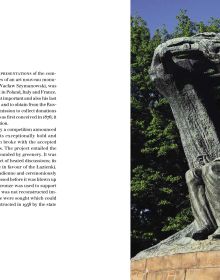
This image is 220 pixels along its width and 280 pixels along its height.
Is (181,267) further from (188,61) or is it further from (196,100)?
(188,61)

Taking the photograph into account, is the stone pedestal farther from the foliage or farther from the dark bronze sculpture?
the foliage

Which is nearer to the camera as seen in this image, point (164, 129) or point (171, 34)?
point (164, 129)

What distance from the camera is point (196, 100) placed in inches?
237

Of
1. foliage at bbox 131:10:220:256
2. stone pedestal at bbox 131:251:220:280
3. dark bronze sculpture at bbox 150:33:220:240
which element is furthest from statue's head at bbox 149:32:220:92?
foliage at bbox 131:10:220:256

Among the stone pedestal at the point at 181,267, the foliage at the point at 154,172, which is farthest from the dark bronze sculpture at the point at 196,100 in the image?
the foliage at the point at 154,172

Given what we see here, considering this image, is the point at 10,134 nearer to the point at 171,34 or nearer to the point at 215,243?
the point at 215,243

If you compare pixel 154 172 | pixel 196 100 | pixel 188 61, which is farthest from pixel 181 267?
pixel 154 172

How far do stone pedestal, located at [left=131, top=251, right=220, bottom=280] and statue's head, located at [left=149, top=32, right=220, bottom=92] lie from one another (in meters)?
2.05

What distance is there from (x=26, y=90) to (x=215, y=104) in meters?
2.25

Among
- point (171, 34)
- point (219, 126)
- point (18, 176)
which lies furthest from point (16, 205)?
point (171, 34)

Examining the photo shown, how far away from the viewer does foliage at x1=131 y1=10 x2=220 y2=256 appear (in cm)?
1448

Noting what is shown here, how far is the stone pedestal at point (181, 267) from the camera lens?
4770 mm

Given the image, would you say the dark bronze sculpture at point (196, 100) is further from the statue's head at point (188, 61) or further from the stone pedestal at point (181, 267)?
the stone pedestal at point (181, 267)

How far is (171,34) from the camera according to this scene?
18844 mm
